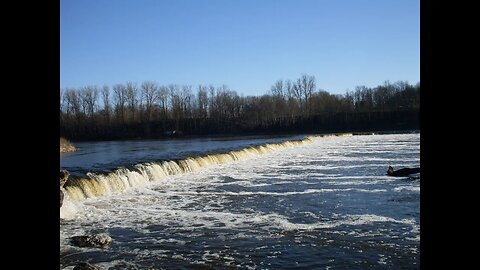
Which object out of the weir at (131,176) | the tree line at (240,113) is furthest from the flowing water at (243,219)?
the tree line at (240,113)

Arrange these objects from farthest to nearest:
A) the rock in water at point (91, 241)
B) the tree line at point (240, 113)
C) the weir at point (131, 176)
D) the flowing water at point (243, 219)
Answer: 1. the tree line at point (240, 113)
2. the weir at point (131, 176)
3. the rock in water at point (91, 241)
4. the flowing water at point (243, 219)

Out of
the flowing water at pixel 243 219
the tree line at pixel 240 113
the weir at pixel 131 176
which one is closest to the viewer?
the flowing water at pixel 243 219

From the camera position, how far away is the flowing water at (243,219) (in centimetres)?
788

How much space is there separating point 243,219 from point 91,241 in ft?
13.6

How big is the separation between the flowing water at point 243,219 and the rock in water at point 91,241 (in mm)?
159

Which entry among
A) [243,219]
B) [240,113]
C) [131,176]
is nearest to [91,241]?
[243,219]

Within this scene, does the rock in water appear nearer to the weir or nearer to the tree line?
the weir

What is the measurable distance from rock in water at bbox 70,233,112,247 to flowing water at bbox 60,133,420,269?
0.52 ft

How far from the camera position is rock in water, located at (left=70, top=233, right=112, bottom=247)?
8.98m

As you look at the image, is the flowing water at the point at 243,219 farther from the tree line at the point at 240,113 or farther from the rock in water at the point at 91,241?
the tree line at the point at 240,113

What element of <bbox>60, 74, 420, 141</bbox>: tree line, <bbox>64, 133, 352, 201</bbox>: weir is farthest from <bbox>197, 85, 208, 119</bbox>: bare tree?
<bbox>64, 133, 352, 201</bbox>: weir

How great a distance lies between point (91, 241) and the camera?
9.12 meters
